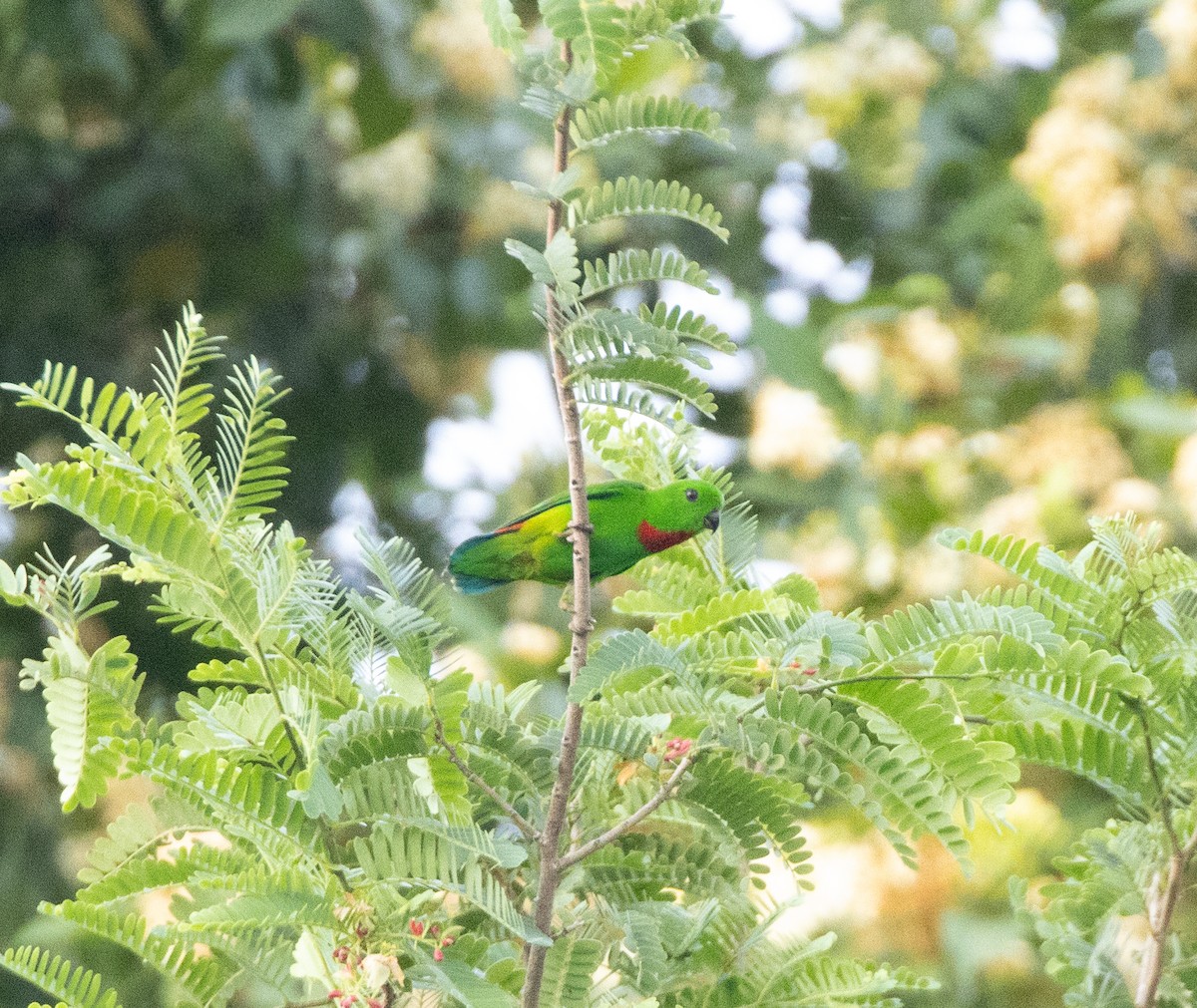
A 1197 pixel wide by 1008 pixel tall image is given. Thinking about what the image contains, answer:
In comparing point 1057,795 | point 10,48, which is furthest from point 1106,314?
point 10,48

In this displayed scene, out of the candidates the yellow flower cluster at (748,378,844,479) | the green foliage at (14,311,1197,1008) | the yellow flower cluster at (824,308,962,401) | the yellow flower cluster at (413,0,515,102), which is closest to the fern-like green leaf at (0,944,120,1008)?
the green foliage at (14,311,1197,1008)

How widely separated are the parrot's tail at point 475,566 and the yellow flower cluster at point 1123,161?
2.35m

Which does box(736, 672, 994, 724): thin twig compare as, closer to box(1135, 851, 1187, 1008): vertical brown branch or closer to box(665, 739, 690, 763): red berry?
box(665, 739, 690, 763): red berry

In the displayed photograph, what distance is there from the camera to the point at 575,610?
3.19 feet

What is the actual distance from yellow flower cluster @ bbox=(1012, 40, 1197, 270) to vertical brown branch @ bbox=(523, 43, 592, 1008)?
9.54ft

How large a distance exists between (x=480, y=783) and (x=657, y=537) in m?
0.59

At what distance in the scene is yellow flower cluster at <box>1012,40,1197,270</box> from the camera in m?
3.62

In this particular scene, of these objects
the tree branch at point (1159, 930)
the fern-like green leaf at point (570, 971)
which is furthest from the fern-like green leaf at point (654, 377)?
the tree branch at point (1159, 930)

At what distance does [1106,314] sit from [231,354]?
2.43m

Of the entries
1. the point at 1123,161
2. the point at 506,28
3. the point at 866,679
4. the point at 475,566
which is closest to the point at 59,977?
the point at 866,679

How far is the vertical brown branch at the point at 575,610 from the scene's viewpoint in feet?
3.07

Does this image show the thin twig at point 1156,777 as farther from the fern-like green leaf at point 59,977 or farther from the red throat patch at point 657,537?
the fern-like green leaf at point 59,977

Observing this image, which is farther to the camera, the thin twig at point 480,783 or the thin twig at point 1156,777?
the thin twig at point 1156,777

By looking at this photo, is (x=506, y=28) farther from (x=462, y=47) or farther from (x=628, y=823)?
(x=462, y=47)
